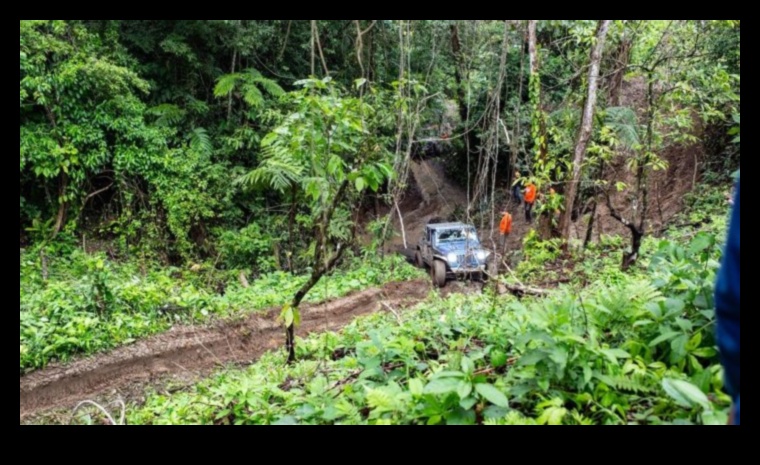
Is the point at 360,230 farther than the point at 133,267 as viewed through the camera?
Yes

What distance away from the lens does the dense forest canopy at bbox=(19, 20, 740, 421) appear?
7.39 meters

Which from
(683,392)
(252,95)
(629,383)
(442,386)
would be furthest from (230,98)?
(683,392)

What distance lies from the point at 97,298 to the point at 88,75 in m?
5.33

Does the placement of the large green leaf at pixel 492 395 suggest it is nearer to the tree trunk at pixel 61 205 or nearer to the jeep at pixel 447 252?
the jeep at pixel 447 252

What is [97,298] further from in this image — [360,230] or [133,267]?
[360,230]

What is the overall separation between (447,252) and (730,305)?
31.0 feet

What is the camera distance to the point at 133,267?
966cm

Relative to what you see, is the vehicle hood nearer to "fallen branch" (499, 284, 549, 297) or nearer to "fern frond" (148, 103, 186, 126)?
"fallen branch" (499, 284, 549, 297)

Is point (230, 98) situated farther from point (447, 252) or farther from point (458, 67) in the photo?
point (458, 67)

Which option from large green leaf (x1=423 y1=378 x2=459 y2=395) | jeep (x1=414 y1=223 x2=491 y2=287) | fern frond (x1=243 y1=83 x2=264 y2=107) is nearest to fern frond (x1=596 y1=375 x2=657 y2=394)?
large green leaf (x1=423 y1=378 x2=459 y2=395)

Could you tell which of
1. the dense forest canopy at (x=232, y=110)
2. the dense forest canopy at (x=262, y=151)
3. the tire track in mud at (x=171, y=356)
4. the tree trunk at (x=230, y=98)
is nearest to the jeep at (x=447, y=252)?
the dense forest canopy at (x=262, y=151)

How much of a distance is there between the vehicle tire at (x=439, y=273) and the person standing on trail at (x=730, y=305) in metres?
9.05
